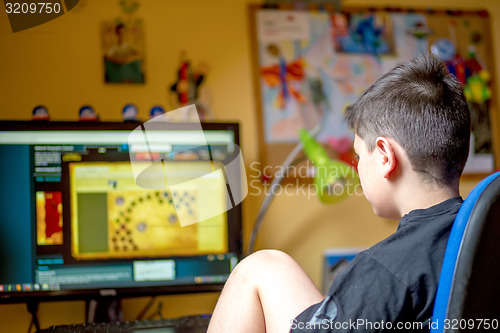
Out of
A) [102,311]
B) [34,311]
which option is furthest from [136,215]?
[34,311]

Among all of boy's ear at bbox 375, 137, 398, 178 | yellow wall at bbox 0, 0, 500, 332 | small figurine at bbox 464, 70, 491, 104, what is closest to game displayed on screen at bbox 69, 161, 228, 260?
yellow wall at bbox 0, 0, 500, 332

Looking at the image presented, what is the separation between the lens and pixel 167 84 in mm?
1609

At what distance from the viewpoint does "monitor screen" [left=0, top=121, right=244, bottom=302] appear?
51.3 inches

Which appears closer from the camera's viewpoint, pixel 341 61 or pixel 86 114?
pixel 86 114

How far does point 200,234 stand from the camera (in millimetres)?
1418

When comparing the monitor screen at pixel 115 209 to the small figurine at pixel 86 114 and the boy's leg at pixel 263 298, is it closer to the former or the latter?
the small figurine at pixel 86 114

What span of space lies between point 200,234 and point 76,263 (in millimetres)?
325

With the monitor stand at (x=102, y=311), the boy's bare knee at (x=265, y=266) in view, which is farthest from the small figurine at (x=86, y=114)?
the boy's bare knee at (x=265, y=266)

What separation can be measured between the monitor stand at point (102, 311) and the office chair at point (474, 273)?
940 mm

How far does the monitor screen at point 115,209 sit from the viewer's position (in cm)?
130

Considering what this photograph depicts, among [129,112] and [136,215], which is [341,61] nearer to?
[129,112]

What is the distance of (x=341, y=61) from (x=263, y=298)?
1064 millimetres

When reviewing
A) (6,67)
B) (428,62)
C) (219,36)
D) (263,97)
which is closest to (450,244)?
(428,62)

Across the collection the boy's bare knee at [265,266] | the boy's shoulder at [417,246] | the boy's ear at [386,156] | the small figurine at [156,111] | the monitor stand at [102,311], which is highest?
the small figurine at [156,111]
